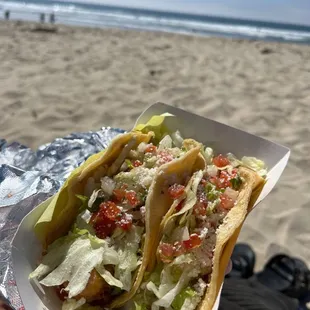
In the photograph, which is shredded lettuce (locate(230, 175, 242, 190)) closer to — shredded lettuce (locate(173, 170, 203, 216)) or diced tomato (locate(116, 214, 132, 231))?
shredded lettuce (locate(173, 170, 203, 216))

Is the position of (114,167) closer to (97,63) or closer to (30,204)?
(30,204)

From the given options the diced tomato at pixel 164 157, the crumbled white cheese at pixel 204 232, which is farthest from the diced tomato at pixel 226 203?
the diced tomato at pixel 164 157

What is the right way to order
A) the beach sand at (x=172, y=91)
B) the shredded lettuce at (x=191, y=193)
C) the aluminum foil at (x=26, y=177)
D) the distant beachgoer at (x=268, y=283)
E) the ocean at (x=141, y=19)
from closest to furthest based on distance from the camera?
the shredded lettuce at (x=191, y=193) → the aluminum foil at (x=26, y=177) → the distant beachgoer at (x=268, y=283) → the beach sand at (x=172, y=91) → the ocean at (x=141, y=19)

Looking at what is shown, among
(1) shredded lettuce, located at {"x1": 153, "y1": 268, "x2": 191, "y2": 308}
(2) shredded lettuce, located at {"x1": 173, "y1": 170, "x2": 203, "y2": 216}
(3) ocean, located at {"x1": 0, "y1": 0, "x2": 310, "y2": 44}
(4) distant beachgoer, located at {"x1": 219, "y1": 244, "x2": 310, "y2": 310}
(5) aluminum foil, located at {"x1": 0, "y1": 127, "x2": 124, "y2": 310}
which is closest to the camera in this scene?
(1) shredded lettuce, located at {"x1": 153, "y1": 268, "x2": 191, "y2": 308}

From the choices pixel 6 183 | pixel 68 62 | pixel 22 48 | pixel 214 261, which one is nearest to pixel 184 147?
pixel 214 261

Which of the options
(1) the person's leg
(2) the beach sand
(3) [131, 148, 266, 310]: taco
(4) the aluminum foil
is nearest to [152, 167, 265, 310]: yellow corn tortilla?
(3) [131, 148, 266, 310]: taco

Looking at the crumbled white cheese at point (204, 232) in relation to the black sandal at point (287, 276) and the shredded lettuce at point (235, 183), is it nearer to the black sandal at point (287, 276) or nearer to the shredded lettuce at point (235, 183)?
the shredded lettuce at point (235, 183)
